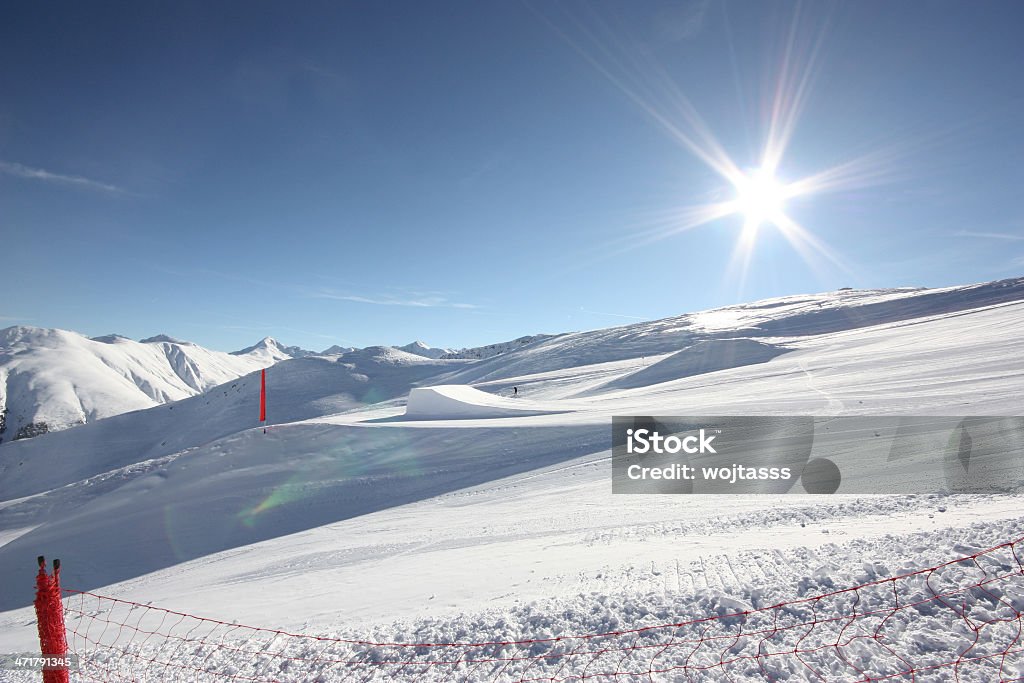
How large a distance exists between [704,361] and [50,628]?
124 feet

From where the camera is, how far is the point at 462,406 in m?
24.5

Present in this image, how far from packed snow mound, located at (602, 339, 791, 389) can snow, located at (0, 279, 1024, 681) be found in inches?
170

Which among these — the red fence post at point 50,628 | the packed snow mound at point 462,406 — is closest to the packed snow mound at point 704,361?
the packed snow mound at point 462,406

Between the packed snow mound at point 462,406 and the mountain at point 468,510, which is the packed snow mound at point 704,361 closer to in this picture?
the mountain at point 468,510

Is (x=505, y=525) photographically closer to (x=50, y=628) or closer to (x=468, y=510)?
(x=468, y=510)

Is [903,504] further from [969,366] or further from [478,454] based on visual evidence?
[969,366]

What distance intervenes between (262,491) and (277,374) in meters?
63.2

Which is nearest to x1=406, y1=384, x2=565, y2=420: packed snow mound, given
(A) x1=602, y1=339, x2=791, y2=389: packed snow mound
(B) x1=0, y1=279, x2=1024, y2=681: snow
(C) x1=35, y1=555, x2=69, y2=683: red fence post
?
(B) x1=0, y1=279, x2=1024, y2=681: snow

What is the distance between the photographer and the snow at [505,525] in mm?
5004

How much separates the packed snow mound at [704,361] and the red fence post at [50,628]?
106 feet

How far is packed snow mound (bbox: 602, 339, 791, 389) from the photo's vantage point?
35.2 meters

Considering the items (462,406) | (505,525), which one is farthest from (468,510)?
(462,406)

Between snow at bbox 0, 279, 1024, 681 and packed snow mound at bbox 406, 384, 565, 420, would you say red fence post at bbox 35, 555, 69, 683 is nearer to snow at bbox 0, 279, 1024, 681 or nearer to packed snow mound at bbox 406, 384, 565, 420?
snow at bbox 0, 279, 1024, 681

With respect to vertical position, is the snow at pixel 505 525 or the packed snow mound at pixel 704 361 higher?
the packed snow mound at pixel 704 361
